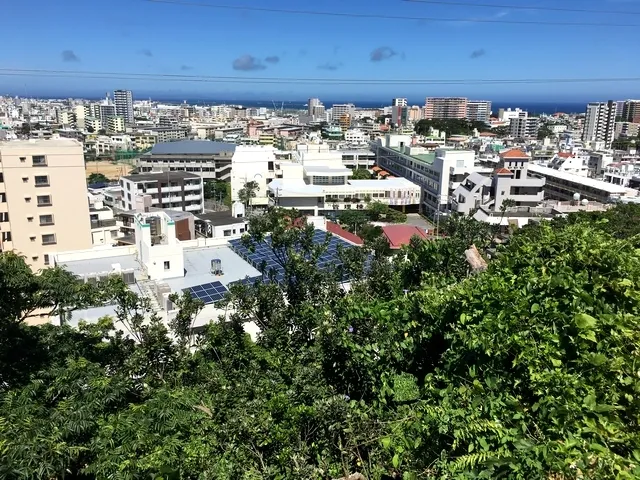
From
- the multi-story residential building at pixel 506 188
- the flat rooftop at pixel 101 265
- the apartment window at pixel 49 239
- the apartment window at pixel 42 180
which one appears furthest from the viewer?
the multi-story residential building at pixel 506 188

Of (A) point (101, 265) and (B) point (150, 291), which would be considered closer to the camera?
(B) point (150, 291)

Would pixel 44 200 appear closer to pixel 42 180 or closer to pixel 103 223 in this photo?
pixel 42 180

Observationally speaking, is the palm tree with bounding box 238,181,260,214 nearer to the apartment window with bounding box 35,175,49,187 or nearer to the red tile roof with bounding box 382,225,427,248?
the red tile roof with bounding box 382,225,427,248

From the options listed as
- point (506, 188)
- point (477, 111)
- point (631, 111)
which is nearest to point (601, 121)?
point (631, 111)

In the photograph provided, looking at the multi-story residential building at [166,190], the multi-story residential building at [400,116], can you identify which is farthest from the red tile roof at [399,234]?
the multi-story residential building at [400,116]

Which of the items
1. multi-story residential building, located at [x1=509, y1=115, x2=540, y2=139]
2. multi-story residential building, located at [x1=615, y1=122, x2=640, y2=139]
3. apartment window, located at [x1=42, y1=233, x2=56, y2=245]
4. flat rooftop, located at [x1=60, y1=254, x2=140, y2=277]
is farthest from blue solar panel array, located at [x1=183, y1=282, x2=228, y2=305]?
multi-story residential building, located at [x1=509, y1=115, x2=540, y2=139]

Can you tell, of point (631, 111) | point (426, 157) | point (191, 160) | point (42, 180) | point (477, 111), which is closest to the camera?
point (42, 180)

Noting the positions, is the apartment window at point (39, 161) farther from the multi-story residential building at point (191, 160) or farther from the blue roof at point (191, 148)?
the blue roof at point (191, 148)

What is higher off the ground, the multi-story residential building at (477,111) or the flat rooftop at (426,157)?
the multi-story residential building at (477,111)
